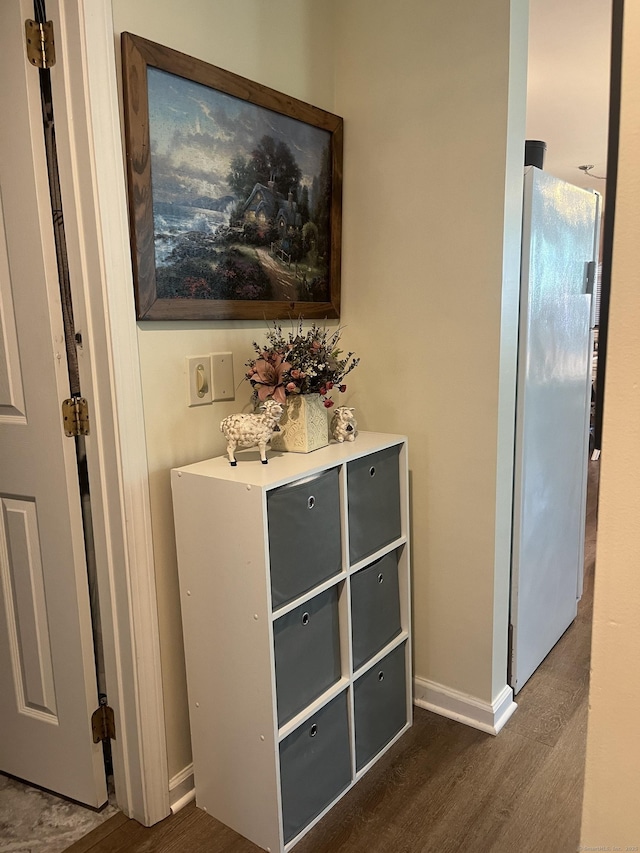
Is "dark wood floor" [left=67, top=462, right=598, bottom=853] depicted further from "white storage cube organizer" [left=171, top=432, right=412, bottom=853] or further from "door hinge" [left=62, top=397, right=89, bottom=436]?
"door hinge" [left=62, top=397, right=89, bottom=436]

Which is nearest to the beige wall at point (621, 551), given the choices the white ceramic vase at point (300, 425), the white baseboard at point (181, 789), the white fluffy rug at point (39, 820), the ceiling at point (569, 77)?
the white ceramic vase at point (300, 425)

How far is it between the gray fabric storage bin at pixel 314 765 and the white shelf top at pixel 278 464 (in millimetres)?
629

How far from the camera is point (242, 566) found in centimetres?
140

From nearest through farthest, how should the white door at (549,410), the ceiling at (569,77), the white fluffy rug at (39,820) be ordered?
the white fluffy rug at (39,820) < the white door at (549,410) < the ceiling at (569,77)

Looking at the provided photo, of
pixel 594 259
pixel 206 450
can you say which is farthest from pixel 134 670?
pixel 594 259

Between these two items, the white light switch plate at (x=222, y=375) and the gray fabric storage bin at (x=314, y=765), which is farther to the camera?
the white light switch plate at (x=222, y=375)

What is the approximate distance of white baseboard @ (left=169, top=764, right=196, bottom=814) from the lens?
1628 mm

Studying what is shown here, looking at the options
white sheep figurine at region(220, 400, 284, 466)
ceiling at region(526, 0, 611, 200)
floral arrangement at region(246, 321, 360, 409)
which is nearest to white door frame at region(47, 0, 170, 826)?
white sheep figurine at region(220, 400, 284, 466)

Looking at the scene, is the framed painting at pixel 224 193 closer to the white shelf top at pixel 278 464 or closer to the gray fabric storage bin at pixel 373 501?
the white shelf top at pixel 278 464

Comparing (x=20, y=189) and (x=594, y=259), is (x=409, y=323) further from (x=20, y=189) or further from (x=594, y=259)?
(x=20, y=189)

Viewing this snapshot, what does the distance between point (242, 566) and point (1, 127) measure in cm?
116

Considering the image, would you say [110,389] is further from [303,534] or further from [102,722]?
[102,722]

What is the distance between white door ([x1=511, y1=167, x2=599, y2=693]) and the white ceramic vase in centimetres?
68

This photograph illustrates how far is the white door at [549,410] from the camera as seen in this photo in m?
1.89
